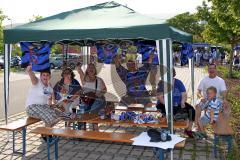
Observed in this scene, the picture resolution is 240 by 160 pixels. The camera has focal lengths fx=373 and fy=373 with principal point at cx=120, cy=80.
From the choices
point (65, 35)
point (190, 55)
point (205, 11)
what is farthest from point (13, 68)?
point (65, 35)

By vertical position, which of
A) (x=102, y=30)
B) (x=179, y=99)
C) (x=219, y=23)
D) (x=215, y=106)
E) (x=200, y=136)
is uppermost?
(x=219, y=23)

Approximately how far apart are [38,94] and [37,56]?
7.98 feet

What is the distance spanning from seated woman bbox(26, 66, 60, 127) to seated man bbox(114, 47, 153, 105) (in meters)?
1.87

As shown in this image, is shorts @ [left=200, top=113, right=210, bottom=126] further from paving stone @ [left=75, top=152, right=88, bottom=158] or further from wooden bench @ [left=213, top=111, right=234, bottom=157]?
paving stone @ [left=75, top=152, right=88, bottom=158]

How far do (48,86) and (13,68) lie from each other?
27.7 m

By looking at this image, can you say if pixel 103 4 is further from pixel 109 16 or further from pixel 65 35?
pixel 65 35

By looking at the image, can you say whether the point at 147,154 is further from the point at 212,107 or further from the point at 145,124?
the point at 212,107

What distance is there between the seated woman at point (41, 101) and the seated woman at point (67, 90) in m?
0.53

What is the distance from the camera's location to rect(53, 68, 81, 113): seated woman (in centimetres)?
824

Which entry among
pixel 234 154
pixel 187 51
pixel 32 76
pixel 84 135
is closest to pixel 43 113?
pixel 32 76

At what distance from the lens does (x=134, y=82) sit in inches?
371

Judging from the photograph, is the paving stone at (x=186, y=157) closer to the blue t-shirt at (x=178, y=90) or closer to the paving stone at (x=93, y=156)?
the blue t-shirt at (x=178, y=90)

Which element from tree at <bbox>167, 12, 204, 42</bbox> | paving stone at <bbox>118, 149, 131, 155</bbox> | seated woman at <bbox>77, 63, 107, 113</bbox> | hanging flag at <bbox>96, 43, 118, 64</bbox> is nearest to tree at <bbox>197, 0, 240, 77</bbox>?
hanging flag at <bbox>96, 43, 118, 64</bbox>

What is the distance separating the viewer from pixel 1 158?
669 cm
